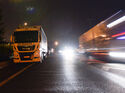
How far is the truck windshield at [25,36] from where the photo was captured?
12891 mm

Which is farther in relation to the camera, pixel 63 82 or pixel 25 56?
pixel 25 56

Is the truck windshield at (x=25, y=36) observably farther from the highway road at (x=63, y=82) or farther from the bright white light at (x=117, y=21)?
the bright white light at (x=117, y=21)

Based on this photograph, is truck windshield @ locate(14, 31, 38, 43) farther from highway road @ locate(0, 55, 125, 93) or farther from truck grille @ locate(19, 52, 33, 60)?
highway road @ locate(0, 55, 125, 93)

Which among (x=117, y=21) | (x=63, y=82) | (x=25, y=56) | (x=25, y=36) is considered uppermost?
(x=117, y=21)

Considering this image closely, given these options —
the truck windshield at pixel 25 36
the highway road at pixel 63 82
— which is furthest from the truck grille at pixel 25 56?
the highway road at pixel 63 82

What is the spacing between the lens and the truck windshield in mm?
12891

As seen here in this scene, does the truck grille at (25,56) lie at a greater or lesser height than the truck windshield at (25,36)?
lesser

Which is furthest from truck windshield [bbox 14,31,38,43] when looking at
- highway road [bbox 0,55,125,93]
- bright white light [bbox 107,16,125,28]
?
bright white light [bbox 107,16,125,28]

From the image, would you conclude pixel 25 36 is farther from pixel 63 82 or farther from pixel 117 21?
pixel 63 82

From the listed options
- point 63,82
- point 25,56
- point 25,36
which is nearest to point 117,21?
point 63,82

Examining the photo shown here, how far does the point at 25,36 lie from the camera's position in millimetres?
13070

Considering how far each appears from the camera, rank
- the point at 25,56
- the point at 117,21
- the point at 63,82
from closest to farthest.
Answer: the point at 63,82, the point at 117,21, the point at 25,56

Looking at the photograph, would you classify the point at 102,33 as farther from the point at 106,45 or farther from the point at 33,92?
the point at 33,92

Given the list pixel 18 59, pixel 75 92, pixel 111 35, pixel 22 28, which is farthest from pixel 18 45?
pixel 75 92
